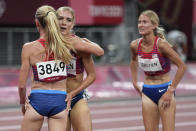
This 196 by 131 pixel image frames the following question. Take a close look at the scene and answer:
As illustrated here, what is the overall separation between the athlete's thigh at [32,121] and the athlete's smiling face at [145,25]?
6.78 ft

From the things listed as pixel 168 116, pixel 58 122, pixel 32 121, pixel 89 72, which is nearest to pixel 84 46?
pixel 89 72

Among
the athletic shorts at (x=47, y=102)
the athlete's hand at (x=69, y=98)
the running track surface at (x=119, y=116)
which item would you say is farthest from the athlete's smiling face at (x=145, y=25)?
the running track surface at (x=119, y=116)

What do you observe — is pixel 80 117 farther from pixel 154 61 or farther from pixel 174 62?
pixel 174 62

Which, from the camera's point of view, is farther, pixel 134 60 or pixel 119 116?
pixel 119 116

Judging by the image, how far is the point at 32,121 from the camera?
5000 millimetres

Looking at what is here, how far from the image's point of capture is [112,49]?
27750 mm

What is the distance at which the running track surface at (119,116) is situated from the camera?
10586 mm

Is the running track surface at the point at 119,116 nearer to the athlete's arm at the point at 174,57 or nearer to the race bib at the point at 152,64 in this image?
the race bib at the point at 152,64

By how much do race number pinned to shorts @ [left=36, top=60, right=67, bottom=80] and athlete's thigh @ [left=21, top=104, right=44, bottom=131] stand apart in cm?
37

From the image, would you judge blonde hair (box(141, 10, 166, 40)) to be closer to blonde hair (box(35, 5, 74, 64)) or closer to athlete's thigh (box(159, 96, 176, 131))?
athlete's thigh (box(159, 96, 176, 131))

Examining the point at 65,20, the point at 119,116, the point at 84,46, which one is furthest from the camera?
the point at 119,116

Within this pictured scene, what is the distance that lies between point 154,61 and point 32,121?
211 centimetres

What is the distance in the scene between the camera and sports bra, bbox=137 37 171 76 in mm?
6418

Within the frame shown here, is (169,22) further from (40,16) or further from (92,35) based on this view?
(40,16)
